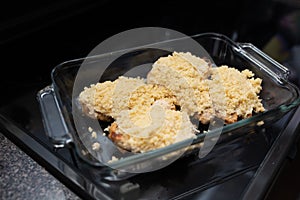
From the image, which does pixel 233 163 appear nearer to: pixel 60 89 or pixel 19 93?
pixel 60 89

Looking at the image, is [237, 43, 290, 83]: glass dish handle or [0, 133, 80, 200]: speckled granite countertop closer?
[0, 133, 80, 200]: speckled granite countertop

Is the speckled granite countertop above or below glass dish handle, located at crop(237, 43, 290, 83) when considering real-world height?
below

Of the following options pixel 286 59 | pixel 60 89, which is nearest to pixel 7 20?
pixel 60 89

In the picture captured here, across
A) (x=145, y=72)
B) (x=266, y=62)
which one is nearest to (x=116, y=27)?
(x=145, y=72)

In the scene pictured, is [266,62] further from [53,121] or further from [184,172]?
[53,121]

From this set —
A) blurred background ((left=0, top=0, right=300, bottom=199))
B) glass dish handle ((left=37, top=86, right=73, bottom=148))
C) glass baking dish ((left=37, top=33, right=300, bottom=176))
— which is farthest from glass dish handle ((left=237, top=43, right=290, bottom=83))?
glass dish handle ((left=37, top=86, right=73, bottom=148))

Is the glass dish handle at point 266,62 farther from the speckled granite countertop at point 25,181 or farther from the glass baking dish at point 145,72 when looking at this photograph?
the speckled granite countertop at point 25,181

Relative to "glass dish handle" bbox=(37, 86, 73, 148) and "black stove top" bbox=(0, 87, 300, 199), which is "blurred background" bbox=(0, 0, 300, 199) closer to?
"black stove top" bbox=(0, 87, 300, 199)
